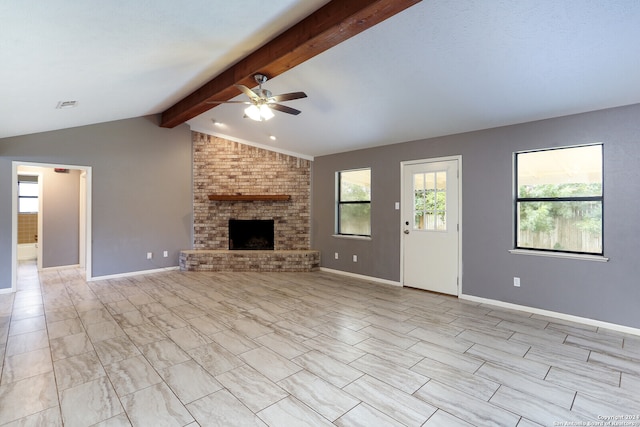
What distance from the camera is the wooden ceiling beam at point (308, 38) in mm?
2188

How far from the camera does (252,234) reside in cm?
664

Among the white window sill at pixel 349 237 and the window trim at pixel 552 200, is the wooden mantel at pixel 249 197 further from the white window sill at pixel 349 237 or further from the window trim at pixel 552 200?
the window trim at pixel 552 200

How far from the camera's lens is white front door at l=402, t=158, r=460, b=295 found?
177 inches

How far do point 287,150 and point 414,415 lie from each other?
5.46 metres

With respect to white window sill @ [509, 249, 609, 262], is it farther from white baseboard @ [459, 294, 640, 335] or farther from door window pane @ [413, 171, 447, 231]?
door window pane @ [413, 171, 447, 231]

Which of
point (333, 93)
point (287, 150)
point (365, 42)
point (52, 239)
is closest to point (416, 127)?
point (333, 93)

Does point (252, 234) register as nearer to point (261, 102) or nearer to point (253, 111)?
point (253, 111)

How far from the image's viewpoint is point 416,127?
14.5 feet

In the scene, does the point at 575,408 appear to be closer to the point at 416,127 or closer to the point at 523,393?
the point at 523,393

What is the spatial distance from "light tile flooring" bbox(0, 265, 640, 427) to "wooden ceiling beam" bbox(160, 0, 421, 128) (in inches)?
108

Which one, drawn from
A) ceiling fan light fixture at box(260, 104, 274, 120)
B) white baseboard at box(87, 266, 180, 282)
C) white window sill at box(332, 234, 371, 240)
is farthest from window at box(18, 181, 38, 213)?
ceiling fan light fixture at box(260, 104, 274, 120)

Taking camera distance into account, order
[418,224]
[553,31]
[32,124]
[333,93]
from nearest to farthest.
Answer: [553,31]
[333,93]
[32,124]
[418,224]

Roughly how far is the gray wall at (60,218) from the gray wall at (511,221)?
584 cm

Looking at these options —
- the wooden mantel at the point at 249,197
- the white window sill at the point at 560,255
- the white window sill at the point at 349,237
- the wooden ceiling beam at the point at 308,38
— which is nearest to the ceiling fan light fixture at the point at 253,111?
the wooden ceiling beam at the point at 308,38
